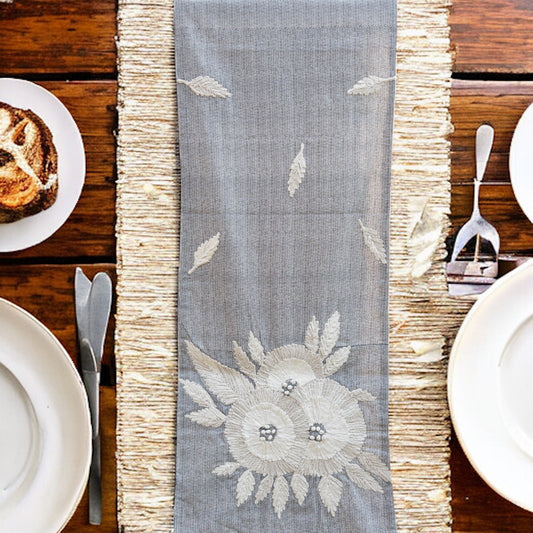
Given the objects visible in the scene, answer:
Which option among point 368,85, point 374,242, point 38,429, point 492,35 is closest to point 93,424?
point 38,429

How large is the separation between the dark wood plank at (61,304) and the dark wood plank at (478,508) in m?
0.45

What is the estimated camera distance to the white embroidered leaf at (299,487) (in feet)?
2.55

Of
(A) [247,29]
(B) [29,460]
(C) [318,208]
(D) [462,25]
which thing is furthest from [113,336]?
(D) [462,25]

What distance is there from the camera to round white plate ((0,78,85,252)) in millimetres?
777

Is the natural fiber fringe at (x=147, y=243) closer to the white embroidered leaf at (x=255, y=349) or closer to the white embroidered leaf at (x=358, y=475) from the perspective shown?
the white embroidered leaf at (x=255, y=349)

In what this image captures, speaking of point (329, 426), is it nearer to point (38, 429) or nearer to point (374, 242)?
point (374, 242)

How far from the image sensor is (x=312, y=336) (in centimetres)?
79

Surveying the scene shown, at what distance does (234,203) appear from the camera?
79cm

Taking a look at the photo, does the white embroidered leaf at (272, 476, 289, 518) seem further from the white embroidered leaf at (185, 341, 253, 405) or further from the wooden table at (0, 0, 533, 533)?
the wooden table at (0, 0, 533, 533)

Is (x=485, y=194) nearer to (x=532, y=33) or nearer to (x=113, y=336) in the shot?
(x=532, y=33)

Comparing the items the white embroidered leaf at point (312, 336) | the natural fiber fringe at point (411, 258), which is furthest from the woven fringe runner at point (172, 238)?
the white embroidered leaf at point (312, 336)

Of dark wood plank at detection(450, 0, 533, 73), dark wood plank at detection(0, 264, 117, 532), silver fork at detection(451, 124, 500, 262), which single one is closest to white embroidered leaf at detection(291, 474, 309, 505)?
dark wood plank at detection(0, 264, 117, 532)

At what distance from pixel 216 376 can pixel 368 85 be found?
0.43 meters

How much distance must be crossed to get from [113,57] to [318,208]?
338mm
